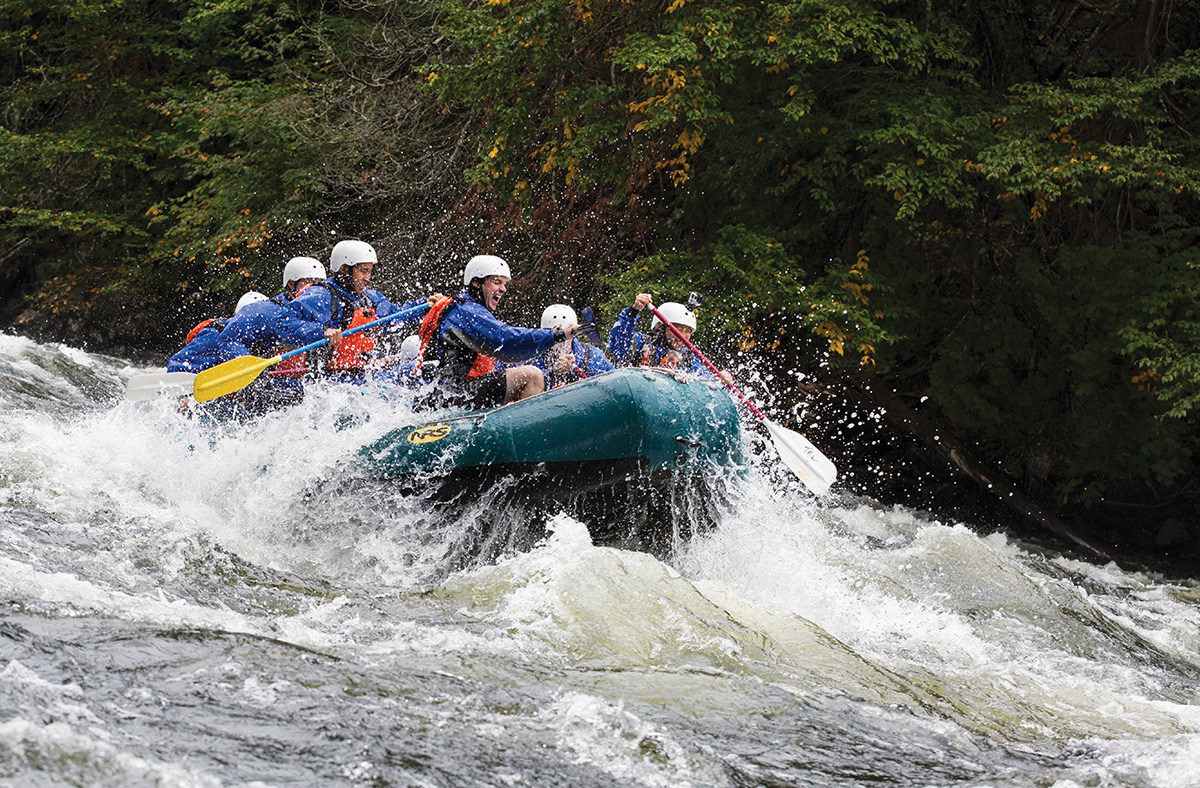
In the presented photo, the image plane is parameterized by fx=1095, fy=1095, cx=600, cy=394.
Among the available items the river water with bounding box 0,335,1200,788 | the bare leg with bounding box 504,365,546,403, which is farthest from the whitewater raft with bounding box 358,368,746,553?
the bare leg with bounding box 504,365,546,403

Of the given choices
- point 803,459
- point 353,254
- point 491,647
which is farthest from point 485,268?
point 491,647

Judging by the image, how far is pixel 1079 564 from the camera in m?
8.57

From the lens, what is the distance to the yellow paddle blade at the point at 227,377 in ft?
20.9

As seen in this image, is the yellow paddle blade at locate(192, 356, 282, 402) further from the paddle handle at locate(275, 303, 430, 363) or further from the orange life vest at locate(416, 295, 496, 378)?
the orange life vest at locate(416, 295, 496, 378)

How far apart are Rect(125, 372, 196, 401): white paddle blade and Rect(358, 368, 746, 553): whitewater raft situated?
1.82 metres

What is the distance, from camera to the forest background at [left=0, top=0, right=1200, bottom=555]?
8.25 meters

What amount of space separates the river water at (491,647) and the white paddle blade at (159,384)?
0.69 feet

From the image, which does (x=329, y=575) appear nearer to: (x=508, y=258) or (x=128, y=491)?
(x=128, y=491)

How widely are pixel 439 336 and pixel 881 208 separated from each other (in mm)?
4840

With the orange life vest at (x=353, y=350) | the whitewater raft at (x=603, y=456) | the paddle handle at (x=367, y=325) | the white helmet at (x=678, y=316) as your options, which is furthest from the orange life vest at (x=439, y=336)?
the white helmet at (x=678, y=316)

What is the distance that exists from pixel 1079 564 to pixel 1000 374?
1.80 metres

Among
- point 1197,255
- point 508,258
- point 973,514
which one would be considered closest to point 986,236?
point 1197,255

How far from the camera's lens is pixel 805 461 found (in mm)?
5961

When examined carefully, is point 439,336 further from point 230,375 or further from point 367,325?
point 230,375
